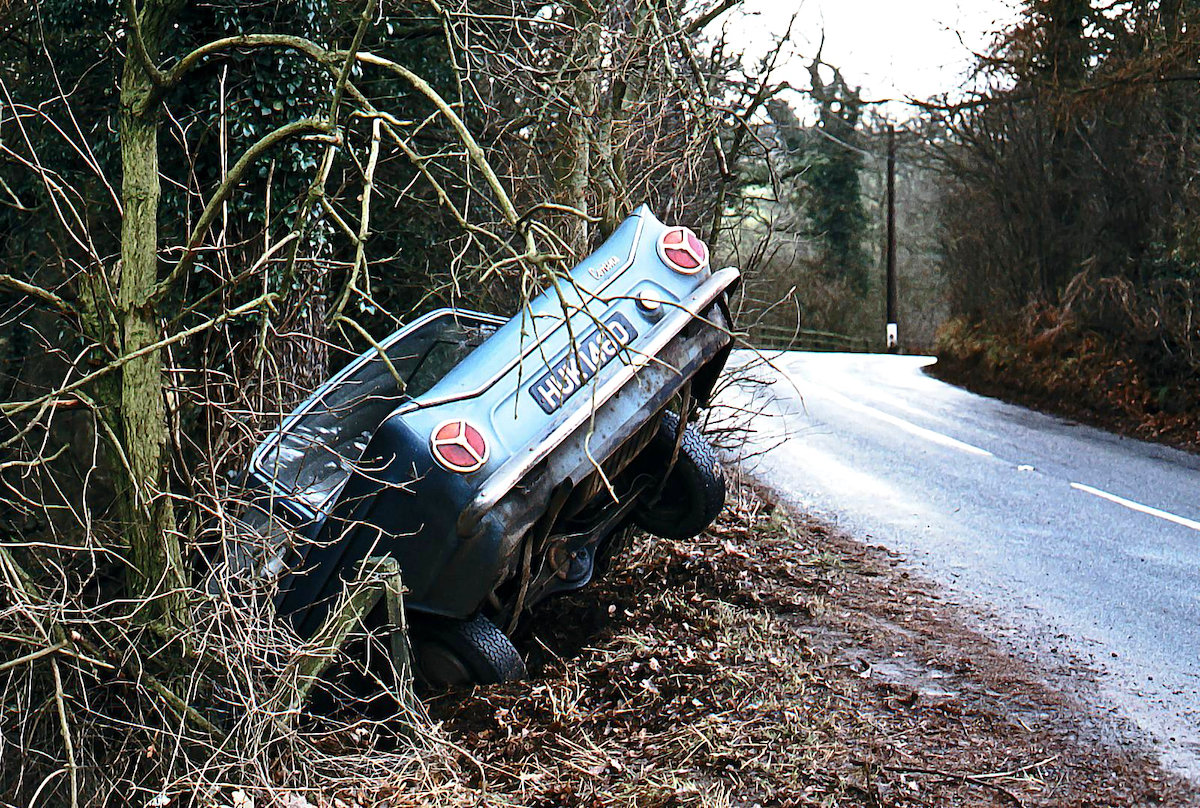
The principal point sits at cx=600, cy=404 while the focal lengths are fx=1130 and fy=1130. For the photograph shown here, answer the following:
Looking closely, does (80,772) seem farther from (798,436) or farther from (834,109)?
(834,109)

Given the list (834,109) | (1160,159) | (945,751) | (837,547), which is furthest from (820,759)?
(834,109)

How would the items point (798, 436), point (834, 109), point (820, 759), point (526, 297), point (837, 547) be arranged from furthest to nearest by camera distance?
point (834, 109), point (798, 436), point (837, 547), point (820, 759), point (526, 297)

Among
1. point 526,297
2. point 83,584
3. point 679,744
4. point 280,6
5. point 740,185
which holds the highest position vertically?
point 280,6

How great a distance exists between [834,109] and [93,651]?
112 feet

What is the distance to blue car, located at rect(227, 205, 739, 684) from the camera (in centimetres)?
521

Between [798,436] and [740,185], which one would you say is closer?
[740,185]

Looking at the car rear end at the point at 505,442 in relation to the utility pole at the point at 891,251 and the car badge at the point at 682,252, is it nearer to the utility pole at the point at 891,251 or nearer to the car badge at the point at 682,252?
the car badge at the point at 682,252

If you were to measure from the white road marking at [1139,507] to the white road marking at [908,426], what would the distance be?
1.75 metres

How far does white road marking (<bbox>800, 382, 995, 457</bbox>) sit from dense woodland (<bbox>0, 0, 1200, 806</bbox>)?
2103 mm

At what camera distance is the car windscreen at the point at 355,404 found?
587cm

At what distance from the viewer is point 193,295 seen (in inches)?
408

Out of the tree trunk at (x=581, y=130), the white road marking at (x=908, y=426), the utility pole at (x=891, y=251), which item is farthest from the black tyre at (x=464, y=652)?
the utility pole at (x=891, y=251)

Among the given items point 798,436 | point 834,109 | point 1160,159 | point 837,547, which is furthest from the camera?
point 834,109

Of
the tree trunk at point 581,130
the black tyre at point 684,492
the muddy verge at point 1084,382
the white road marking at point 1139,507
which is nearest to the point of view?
the black tyre at point 684,492
